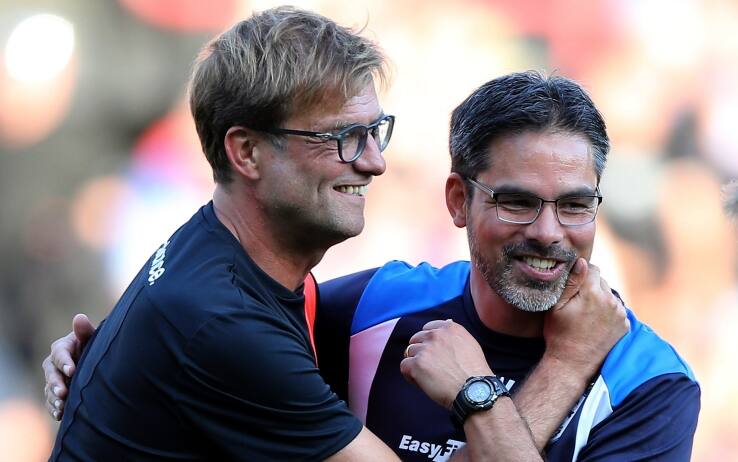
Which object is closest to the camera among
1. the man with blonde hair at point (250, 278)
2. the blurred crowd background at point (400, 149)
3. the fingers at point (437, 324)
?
the man with blonde hair at point (250, 278)

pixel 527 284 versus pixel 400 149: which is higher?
pixel 400 149

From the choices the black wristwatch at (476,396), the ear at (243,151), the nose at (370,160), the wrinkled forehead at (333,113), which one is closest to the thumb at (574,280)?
the black wristwatch at (476,396)

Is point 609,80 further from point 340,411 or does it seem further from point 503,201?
point 340,411

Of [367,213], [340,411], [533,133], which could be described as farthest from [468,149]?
[367,213]

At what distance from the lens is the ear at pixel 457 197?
132 inches

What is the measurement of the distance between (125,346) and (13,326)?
3.70 metres

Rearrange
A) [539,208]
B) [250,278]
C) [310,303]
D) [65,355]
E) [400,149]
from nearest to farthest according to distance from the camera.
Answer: [250,278] < [539,208] < [65,355] < [310,303] < [400,149]

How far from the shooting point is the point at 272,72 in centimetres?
293

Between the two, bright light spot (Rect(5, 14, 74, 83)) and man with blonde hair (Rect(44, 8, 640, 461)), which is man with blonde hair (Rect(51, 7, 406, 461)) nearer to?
man with blonde hair (Rect(44, 8, 640, 461))

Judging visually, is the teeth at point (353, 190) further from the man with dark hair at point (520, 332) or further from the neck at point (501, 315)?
the neck at point (501, 315)

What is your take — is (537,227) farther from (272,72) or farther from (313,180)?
(272,72)

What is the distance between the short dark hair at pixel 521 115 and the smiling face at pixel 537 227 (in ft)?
0.12

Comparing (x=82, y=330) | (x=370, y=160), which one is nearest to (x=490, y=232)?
(x=370, y=160)

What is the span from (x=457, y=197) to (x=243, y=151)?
2.43 feet
